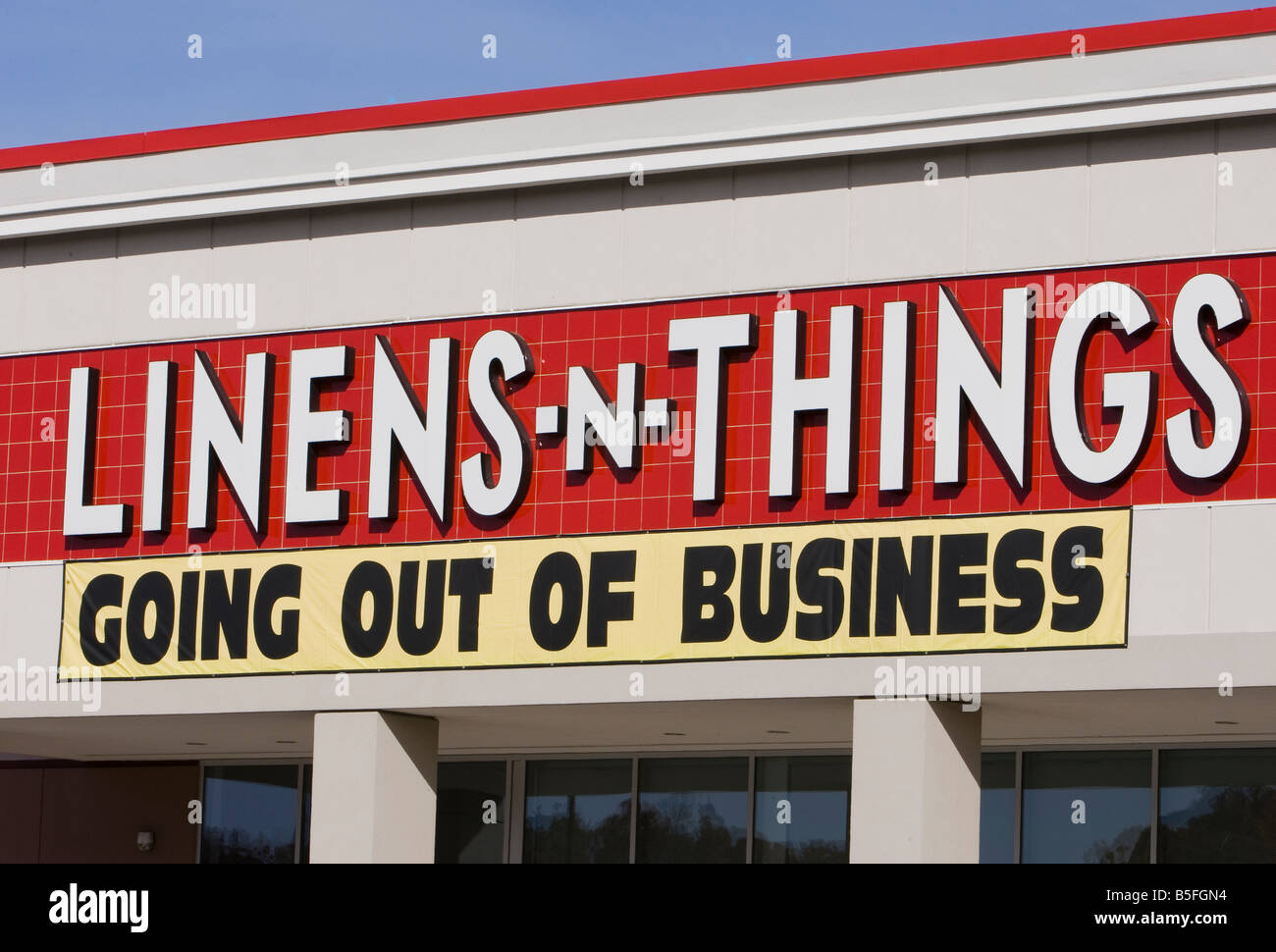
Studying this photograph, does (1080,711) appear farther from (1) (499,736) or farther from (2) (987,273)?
(1) (499,736)

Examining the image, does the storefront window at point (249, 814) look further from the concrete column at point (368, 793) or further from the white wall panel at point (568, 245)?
the white wall panel at point (568, 245)

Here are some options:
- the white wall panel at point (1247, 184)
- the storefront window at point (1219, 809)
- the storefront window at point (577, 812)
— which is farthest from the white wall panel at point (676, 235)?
the storefront window at point (1219, 809)

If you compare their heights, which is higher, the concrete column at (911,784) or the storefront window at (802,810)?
the concrete column at (911,784)

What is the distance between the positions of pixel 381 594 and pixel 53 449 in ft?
14.5

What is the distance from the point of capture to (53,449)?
22359 mm

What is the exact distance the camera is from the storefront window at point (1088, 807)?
2047cm

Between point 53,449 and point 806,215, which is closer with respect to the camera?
point 806,215

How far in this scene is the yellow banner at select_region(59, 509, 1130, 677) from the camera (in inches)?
719

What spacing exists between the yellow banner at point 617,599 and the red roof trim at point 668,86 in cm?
430

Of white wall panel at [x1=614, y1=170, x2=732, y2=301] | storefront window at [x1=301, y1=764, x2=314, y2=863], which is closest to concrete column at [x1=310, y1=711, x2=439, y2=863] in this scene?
storefront window at [x1=301, y1=764, x2=314, y2=863]
